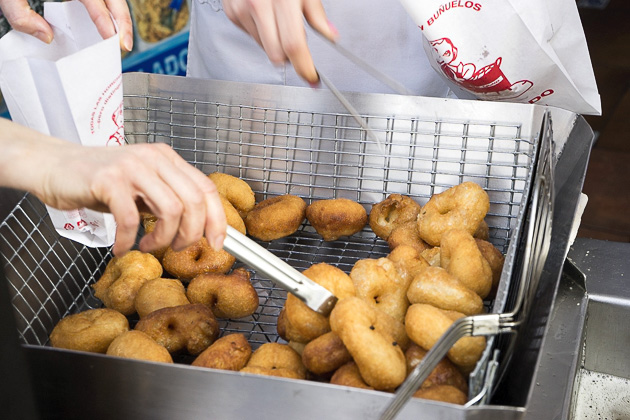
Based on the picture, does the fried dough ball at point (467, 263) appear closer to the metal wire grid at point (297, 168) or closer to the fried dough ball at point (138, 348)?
the metal wire grid at point (297, 168)

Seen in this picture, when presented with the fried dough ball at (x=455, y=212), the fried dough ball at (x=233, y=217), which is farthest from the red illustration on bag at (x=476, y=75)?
the fried dough ball at (x=233, y=217)

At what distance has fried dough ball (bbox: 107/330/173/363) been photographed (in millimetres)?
1065

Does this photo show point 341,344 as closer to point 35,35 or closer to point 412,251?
point 412,251

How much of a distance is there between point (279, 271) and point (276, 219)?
1.81ft

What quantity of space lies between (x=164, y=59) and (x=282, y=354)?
7.75 ft

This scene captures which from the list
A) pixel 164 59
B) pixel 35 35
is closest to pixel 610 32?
pixel 164 59

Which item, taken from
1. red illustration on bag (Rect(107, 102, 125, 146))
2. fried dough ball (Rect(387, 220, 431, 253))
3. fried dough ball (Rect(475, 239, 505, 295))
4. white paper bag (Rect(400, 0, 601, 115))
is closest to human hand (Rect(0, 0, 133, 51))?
red illustration on bag (Rect(107, 102, 125, 146))

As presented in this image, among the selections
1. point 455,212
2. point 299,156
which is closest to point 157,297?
point 299,156

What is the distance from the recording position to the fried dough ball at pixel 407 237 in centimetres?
142

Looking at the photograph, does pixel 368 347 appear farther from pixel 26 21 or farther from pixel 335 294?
pixel 26 21

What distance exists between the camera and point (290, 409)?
89cm

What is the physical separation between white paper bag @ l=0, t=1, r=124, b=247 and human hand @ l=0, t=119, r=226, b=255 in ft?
1.15

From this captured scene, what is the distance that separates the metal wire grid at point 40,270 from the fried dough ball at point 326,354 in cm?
56

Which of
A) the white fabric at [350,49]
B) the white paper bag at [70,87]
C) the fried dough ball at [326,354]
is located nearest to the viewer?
the fried dough ball at [326,354]
